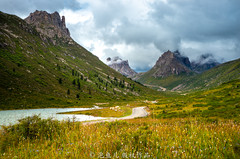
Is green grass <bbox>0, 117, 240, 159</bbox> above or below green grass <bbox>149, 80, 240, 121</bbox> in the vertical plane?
above

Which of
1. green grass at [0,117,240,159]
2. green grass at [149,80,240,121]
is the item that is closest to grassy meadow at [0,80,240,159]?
green grass at [0,117,240,159]

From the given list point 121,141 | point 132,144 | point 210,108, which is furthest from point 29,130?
point 210,108

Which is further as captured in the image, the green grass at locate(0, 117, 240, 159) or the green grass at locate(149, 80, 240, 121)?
the green grass at locate(149, 80, 240, 121)

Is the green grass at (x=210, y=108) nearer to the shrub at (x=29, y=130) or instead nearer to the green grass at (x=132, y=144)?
the green grass at (x=132, y=144)

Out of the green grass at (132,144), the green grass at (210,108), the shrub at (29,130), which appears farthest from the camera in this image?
the green grass at (210,108)

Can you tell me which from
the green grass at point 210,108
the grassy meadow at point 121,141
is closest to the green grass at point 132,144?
the grassy meadow at point 121,141

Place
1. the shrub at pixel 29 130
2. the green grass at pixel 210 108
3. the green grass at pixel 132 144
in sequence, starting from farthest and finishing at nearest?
the green grass at pixel 210 108, the shrub at pixel 29 130, the green grass at pixel 132 144

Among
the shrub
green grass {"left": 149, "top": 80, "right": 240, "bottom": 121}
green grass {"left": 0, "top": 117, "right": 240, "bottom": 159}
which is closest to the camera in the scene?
green grass {"left": 0, "top": 117, "right": 240, "bottom": 159}

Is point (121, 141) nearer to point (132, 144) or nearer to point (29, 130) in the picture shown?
point (132, 144)

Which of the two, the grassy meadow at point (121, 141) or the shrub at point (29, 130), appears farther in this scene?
the shrub at point (29, 130)

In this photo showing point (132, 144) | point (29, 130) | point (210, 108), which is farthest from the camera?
point (210, 108)

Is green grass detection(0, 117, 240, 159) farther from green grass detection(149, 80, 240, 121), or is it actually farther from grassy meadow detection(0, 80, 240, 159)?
green grass detection(149, 80, 240, 121)

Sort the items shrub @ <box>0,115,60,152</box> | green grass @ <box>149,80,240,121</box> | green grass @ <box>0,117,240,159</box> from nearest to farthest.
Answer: green grass @ <box>0,117,240,159</box> < shrub @ <box>0,115,60,152</box> < green grass @ <box>149,80,240,121</box>

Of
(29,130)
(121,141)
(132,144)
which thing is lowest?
(29,130)
